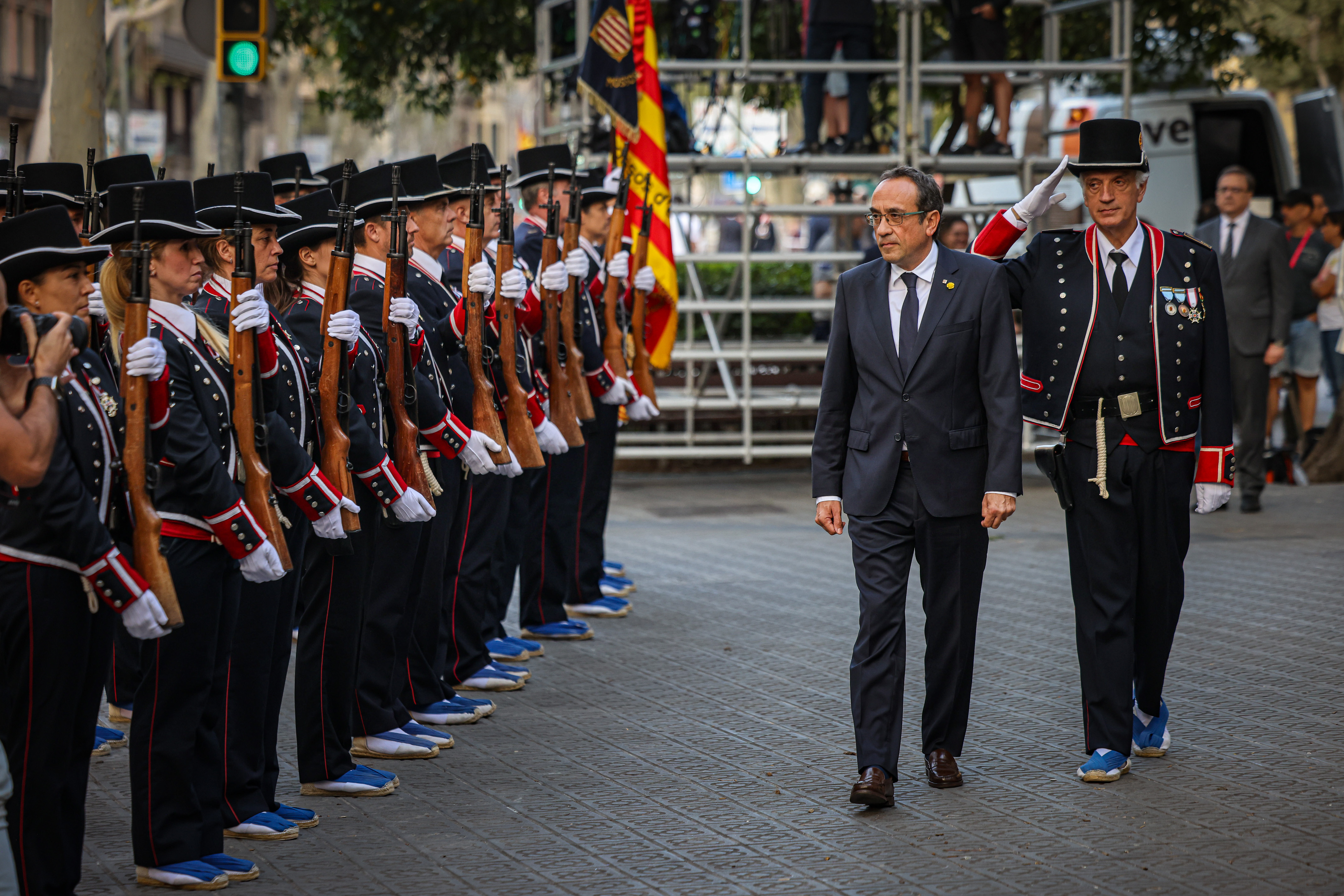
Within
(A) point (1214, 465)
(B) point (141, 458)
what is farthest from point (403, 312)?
(A) point (1214, 465)

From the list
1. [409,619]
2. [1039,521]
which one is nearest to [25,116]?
[1039,521]

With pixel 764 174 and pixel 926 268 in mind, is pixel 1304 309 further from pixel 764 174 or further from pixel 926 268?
pixel 926 268

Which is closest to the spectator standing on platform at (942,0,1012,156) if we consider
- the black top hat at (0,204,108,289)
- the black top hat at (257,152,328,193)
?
the black top hat at (257,152,328,193)

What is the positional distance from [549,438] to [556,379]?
0.49 m

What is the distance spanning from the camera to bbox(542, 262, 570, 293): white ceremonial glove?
7703 millimetres

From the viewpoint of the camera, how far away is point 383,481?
5.55 meters

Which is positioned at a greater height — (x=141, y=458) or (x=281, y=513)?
(x=141, y=458)

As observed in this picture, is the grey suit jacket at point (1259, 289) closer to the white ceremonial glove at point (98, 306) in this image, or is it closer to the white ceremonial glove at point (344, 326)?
the white ceremonial glove at point (344, 326)

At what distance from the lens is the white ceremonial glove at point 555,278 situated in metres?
7.70

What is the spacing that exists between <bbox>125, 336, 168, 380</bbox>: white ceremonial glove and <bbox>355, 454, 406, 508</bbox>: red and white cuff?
1.29 metres

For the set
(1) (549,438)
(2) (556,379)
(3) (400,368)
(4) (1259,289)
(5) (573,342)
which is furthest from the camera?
(4) (1259,289)

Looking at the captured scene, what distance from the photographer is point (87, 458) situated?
424cm

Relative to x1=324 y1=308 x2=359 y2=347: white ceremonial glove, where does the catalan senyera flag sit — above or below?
above

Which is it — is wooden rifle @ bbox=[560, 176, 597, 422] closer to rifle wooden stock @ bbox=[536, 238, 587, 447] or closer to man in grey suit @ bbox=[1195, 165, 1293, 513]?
rifle wooden stock @ bbox=[536, 238, 587, 447]
